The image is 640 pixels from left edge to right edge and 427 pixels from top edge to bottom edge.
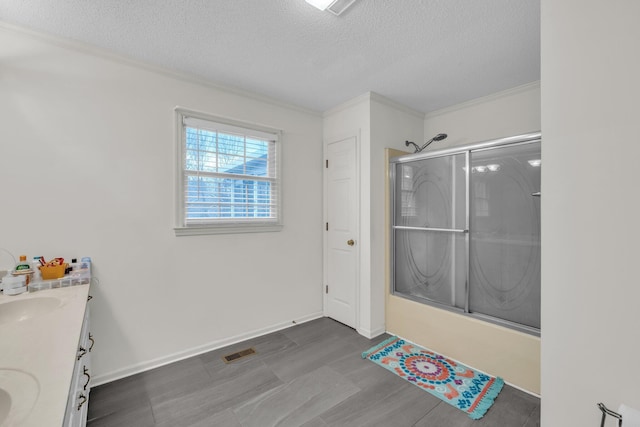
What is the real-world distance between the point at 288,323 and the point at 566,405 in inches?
92.8

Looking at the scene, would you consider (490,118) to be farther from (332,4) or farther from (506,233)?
(332,4)

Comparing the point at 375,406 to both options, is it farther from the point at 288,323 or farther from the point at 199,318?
the point at 199,318

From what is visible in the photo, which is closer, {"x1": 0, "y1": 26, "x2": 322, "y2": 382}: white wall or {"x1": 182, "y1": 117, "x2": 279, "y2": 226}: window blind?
{"x1": 0, "y1": 26, "x2": 322, "y2": 382}: white wall

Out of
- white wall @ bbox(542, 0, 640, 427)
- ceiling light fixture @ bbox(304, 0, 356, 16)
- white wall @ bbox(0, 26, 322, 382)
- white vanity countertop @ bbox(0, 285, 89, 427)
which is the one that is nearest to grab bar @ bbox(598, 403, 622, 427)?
white wall @ bbox(542, 0, 640, 427)

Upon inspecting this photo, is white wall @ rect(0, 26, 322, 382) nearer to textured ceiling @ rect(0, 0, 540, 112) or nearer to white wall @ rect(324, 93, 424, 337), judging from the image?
textured ceiling @ rect(0, 0, 540, 112)

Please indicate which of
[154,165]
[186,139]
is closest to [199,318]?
[154,165]

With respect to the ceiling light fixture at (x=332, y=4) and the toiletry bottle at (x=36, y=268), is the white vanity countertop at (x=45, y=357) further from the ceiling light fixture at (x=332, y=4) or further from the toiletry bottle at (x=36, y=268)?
the ceiling light fixture at (x=332, y=4)

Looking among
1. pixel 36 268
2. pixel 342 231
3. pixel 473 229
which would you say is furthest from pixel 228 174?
pixel 473 229

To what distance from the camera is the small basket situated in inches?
68.4

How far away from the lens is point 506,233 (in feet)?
7.07

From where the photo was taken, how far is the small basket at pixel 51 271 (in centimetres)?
174

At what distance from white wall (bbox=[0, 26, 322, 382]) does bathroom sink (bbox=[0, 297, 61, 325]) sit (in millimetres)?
503

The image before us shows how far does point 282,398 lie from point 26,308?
5.18 feet

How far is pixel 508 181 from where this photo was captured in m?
2.13
